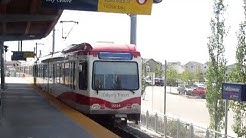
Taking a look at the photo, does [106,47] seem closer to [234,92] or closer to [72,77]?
[72,77]

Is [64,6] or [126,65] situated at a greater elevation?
[64,6]

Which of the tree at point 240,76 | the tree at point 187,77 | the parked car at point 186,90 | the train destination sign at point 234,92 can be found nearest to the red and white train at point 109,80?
the tree at point 240,76

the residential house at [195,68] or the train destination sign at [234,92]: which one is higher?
the residential house at [195,68]

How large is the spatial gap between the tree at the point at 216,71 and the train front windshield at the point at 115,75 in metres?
3.04

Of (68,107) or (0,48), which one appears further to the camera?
(0,48)

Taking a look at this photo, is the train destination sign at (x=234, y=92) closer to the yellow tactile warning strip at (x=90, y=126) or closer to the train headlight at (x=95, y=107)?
the yellow tactile warning strip at (x=90, y=126)

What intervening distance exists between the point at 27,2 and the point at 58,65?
3.78 meters

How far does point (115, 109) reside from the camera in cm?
1684

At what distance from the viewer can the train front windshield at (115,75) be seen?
16.8 metres

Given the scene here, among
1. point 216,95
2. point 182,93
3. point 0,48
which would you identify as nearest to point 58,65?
point 0,48

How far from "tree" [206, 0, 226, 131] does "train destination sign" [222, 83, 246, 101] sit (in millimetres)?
5011

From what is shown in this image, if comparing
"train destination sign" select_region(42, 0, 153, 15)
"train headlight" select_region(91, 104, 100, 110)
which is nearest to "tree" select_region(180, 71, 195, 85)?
"train headlight" select_region(91, 104, 100, 110)

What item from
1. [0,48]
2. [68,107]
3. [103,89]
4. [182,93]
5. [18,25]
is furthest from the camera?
[182,93]

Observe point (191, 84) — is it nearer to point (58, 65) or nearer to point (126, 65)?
point (58, 65)
